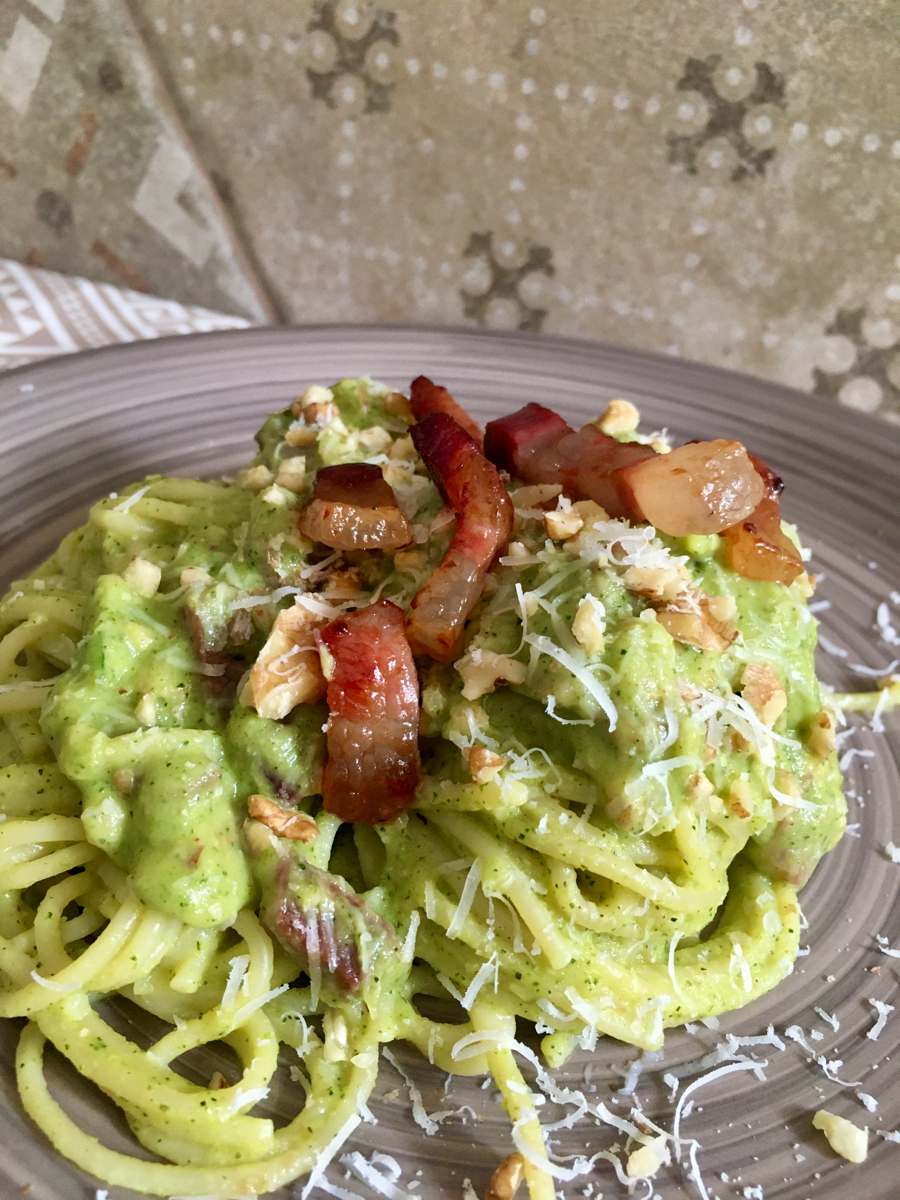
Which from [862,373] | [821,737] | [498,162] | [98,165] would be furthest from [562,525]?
[98,165]

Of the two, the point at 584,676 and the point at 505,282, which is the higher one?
the point at 505,282

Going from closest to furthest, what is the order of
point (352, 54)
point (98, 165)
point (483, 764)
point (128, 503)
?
point (483, 764) < point (128, 503) < point (352, 54) < point (98, 165)

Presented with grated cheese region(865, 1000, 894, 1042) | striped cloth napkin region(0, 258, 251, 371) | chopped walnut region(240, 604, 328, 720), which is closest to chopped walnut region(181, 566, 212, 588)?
chopped walnut region(240, 604, 328, 720)

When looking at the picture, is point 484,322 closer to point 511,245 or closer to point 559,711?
point 511,245

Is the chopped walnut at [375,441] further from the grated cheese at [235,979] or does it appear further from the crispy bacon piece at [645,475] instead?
the grated cheese at [235,979]

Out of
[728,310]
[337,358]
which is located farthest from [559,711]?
[728,310]

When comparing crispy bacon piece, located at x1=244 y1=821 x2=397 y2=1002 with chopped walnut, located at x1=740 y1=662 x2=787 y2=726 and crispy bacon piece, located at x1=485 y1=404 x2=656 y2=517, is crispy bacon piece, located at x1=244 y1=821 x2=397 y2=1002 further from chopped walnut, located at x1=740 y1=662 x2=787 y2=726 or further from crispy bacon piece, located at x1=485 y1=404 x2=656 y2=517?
crispy bacon piece, located at x1=485 y1=404 x2=656 y2=517

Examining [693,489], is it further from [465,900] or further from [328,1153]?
[328,1153]
